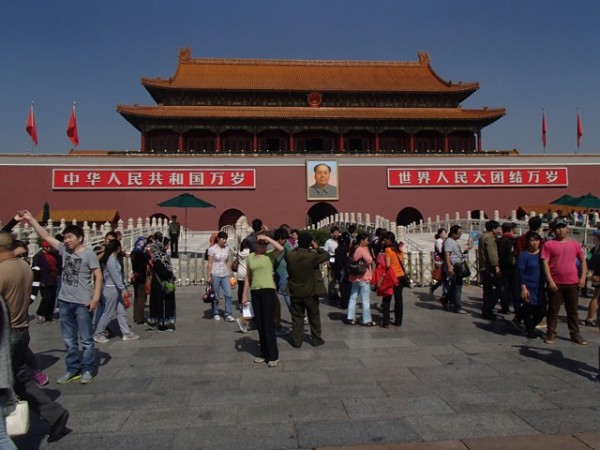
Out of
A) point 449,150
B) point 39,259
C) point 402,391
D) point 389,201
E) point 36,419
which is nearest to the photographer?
point 36,419

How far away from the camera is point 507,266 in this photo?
6.99 meters

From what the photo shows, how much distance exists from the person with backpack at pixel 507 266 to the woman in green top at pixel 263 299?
3.53 meters

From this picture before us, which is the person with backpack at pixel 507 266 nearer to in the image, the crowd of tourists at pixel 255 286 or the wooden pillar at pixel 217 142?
the crowd of tourists at pixel 255 286

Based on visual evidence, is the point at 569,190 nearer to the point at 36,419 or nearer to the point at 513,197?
the point at 513,197

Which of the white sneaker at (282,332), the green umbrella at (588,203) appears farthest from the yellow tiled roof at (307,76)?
the white sneaker at (282,332)

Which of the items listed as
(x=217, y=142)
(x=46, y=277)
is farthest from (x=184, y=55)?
(x=46, y=277)

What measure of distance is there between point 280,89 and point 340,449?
26.9 m

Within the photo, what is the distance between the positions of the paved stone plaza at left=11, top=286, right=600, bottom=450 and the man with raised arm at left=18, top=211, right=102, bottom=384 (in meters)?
0.20

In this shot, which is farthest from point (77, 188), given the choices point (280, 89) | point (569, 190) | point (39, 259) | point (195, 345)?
point (569, 190)

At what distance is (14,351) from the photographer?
3.27 metres

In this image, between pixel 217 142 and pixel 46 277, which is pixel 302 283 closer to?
pixel 46 277

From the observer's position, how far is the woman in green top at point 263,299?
195 inches

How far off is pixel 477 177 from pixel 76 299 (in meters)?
25.8

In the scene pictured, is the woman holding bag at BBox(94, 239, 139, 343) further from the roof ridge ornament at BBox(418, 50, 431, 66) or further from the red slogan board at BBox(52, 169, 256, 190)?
the roof ridge ornament at BBox(418, 50, 431, 66)
